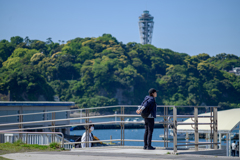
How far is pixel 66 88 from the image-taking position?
148 meters

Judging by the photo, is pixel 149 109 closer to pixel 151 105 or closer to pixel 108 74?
pixel 151 105

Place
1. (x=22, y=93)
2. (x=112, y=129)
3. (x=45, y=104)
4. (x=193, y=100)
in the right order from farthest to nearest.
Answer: (x=193, y=100)
(x=22, y=93)
(x=112, y=129)
(x=45, y=104)

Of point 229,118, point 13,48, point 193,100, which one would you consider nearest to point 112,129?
point 193,100

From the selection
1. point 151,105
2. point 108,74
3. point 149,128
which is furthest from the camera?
point 108,74

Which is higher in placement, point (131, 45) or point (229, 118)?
point (131, 45)

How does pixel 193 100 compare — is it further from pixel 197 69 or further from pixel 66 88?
pixel 66 88

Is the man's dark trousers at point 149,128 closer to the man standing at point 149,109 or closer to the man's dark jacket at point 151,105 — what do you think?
the man standing at point 149,109

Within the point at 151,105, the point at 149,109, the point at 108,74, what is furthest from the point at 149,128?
the point at 108,74

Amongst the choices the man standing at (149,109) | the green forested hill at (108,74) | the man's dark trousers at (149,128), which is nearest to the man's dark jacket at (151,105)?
the man standing at (149,109)

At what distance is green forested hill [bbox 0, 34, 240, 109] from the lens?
457 feet

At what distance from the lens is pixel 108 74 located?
15588 cm

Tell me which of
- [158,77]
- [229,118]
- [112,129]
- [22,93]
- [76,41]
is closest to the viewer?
[229,118]

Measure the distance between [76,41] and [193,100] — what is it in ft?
219

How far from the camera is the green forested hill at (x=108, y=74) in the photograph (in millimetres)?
139250
